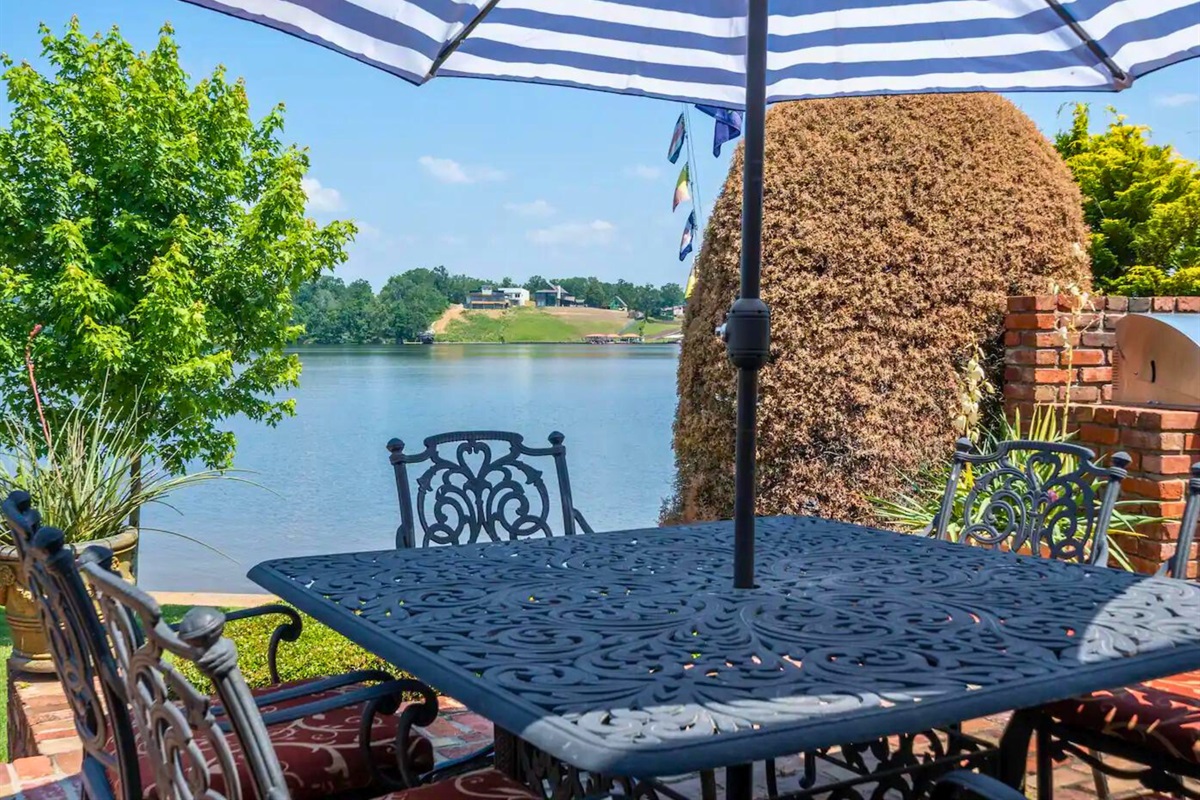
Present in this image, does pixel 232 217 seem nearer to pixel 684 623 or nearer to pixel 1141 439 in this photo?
pixel 1141 439

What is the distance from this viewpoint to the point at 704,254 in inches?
208

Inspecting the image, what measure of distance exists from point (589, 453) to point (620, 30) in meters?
14.0

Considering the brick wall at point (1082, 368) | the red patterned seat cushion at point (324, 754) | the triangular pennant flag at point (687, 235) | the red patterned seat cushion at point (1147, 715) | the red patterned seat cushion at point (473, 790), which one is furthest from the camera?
the triangular pennant flag at point (687, 235)

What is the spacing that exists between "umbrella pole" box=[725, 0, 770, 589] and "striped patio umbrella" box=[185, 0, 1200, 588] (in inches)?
21.6

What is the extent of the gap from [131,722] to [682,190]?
7278mm

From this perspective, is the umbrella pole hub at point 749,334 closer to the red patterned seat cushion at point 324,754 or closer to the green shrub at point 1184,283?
the red patterned seat cushion at point 324,754

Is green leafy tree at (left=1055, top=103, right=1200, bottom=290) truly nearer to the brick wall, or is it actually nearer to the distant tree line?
the distant tree line

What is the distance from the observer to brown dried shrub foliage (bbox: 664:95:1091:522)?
484 centimetres

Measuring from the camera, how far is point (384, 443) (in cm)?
694

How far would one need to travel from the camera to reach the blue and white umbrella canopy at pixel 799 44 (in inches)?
104

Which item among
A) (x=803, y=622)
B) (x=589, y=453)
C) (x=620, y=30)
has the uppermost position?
(x=620, y=30)

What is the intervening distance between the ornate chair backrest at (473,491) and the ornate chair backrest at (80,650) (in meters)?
1.28

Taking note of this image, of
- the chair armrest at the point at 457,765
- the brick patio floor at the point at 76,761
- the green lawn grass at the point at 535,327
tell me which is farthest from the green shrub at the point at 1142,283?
the chair armrest at the point at 457,765

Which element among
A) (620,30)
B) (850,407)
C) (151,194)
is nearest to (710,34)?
(620,30)
